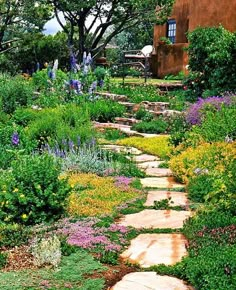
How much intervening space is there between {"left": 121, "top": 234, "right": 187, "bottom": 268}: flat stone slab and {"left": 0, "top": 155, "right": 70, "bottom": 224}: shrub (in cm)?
105

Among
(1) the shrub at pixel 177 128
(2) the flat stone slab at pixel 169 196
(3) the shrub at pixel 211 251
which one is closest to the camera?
(3) the shrub at pixel 211 251

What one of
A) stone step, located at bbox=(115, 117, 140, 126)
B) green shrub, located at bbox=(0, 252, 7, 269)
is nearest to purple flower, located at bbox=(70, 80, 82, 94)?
stone step, located at bbox=(115, 117, 140, 126)

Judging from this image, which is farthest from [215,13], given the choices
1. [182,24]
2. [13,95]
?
[13,95]

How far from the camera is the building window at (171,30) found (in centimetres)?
2769

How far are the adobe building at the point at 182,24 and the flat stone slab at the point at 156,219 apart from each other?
13407 mm

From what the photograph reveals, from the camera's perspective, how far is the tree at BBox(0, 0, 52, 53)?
97.1 feet

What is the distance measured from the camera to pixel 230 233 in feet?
16.5

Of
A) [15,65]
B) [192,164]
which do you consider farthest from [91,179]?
[15,65]

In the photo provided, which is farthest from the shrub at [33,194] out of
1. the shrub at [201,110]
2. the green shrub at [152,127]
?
the green shrub at [152,127]

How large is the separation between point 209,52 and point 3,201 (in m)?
10.8

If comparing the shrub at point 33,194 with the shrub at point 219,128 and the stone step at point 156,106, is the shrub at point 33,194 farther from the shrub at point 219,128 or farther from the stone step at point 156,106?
the stone step at point 156,106

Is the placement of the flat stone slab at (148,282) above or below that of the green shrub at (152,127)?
below

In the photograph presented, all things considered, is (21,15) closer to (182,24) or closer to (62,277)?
(182,24)

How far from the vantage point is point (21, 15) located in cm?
3119
